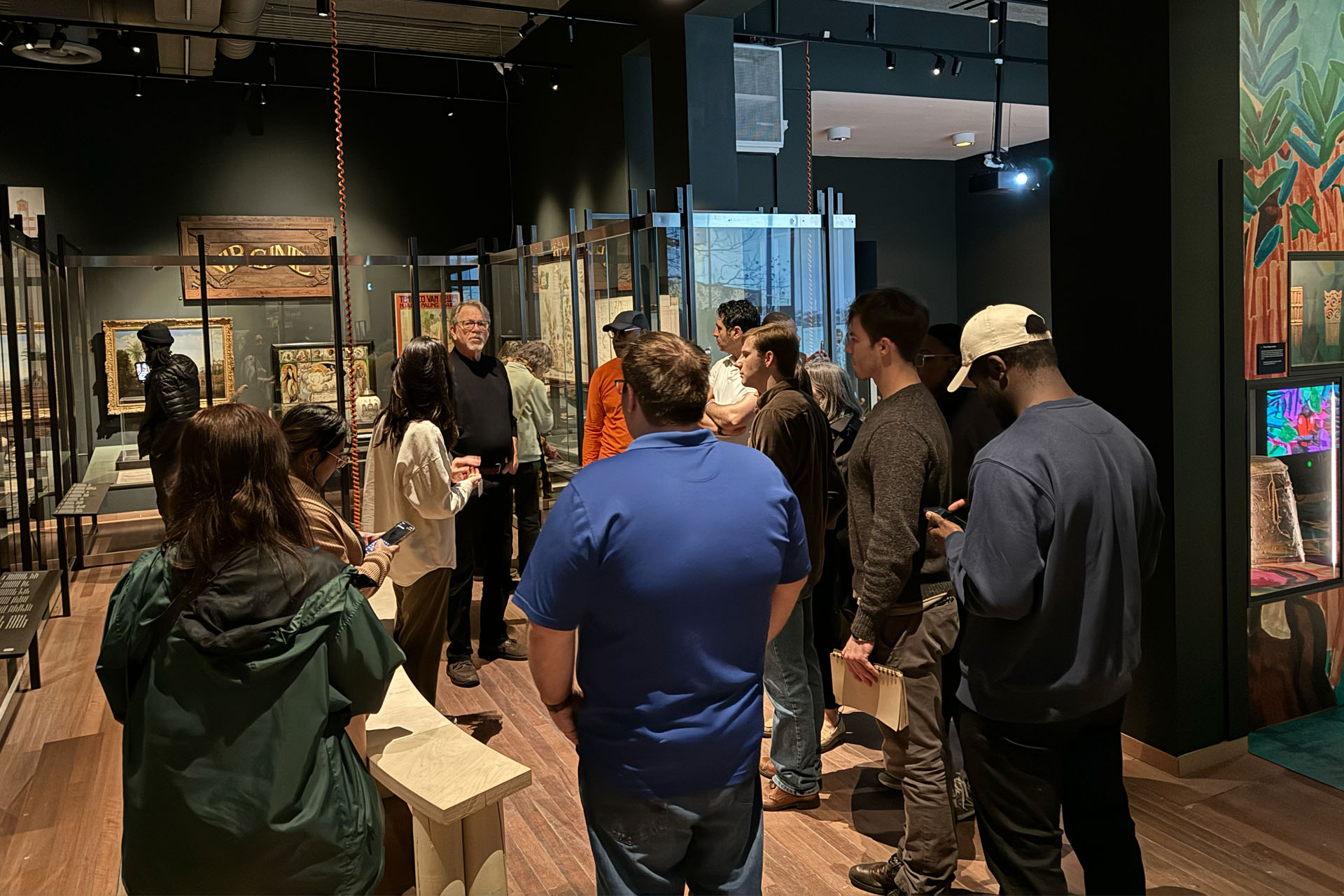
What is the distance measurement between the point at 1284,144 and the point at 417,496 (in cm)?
338

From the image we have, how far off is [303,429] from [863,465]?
4.71 feet

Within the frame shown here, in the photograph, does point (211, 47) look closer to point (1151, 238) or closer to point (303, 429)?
point (303, 429)

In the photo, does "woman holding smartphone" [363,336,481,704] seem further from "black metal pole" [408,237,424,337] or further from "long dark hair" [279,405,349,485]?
"black metal pole" [408,237,424,337]

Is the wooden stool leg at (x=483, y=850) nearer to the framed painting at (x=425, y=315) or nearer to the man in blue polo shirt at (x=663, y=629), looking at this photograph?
the man in blue polo shirt at (x=663, y=629)

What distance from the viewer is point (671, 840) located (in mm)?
1783

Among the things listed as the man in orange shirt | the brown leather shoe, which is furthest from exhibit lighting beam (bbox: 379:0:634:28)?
the brown leather shoe

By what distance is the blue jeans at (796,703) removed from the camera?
3.19m

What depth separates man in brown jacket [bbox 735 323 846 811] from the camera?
3178 millimetres

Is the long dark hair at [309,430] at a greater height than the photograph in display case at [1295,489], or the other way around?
the long dark hair at [309,430]

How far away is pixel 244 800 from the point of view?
1.76 meters

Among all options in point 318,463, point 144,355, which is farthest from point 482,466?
point 144,355

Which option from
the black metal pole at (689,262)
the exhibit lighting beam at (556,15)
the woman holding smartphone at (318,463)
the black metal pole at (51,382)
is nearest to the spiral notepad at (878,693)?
the woman holding smartphone at (318,463)

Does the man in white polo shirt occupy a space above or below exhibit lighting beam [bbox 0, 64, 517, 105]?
below

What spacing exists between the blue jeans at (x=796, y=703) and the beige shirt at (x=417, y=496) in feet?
4.13
